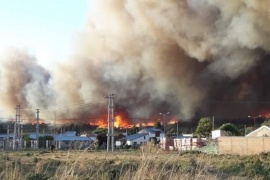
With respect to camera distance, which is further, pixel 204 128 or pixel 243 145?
pixel 204 128

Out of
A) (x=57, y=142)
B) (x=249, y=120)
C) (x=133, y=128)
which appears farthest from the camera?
(x=133, y=128)

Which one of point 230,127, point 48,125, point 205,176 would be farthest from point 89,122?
point 205,176

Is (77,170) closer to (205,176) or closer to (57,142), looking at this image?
(205,176)

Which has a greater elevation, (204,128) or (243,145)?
(204,128)

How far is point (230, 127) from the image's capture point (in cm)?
6356

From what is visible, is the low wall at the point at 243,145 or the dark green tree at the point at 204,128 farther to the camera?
the dark green tree at the point at 204,128

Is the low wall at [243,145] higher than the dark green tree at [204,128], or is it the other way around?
the dark green tree at [204,128]

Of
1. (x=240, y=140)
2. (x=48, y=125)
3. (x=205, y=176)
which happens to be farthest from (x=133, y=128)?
(x=205, y=176)

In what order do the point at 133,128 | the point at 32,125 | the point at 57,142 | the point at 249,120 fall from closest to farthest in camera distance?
the point at 57,142 → the point at 249,120 → the point at 133,128 → the point at 32,125

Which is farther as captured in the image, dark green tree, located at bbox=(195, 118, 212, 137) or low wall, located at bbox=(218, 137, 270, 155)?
dark green tree, located at bbox=(195, 118, 212, 137)

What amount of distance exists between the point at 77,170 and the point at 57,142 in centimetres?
6605

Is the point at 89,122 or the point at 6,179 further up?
the point at 89,122

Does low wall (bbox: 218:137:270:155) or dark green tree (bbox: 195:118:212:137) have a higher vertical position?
dark green tree (bbox: 195:118:212:137)

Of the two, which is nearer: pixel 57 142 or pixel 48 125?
pixel 57 142
